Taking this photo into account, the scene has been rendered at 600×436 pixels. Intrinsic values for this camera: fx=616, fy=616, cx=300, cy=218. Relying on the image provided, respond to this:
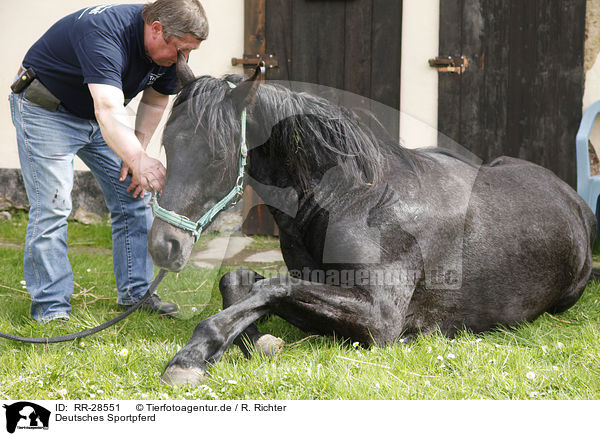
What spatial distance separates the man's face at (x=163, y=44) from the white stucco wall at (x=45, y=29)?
2.55m

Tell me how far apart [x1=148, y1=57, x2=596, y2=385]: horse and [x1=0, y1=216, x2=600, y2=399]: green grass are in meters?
0.10

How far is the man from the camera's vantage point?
9.18 ft

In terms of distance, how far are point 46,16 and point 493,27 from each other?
4242 mm

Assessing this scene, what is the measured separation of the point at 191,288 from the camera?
153 inches

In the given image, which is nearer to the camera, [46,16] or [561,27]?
[561,27]

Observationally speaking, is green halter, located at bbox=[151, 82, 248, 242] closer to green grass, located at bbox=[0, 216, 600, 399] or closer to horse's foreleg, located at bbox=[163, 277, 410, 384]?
horse's foreleg, located at bbox=[163, 277, 410, 384]

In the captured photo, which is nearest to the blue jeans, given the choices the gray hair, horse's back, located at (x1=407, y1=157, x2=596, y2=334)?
the gray hair

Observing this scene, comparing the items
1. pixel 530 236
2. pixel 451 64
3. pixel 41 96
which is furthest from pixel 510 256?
pixel 451 64

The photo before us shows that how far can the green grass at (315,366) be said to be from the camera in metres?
2.15
